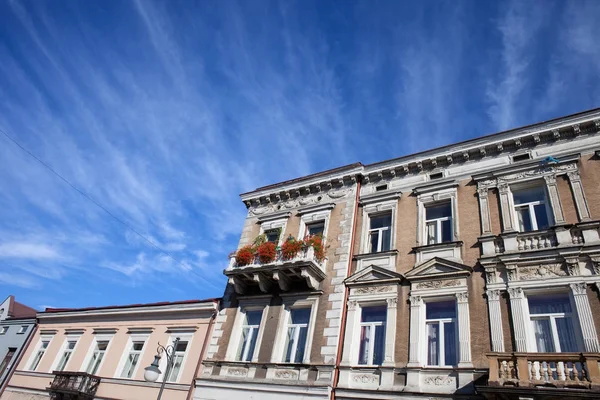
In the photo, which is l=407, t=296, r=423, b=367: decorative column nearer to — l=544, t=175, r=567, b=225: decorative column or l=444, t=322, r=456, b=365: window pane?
l=444, t=322, r=456, b=365: window pane

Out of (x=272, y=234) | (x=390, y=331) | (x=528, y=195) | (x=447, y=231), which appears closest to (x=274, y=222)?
(x=272, y=234)

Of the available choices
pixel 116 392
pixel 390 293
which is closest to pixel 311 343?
pixel 390 293

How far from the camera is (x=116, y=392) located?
1831 centimetres

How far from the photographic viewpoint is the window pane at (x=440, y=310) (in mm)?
13003

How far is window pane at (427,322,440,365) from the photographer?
40.5 feet

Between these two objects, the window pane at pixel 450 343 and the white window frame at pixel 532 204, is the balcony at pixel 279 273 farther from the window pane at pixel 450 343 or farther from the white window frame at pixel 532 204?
the white window frame at pixel 532 204

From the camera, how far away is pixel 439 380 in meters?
11.6

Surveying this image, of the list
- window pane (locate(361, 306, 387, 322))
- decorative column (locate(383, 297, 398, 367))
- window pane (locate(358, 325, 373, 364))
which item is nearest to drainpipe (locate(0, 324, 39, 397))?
window pane (locate(358, 325, 373, 364))

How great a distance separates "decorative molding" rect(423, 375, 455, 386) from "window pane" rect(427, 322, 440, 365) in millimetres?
629

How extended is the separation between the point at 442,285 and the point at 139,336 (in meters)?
14.5

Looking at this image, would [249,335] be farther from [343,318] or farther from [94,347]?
[94,347]

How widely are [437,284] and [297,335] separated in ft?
18.0

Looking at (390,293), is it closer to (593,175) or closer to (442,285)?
(442,285)

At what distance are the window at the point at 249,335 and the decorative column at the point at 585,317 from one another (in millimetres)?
10849
